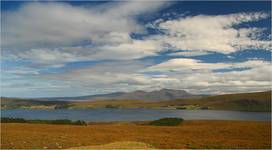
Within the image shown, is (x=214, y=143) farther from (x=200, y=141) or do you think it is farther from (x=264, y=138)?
(x=264, y=138)

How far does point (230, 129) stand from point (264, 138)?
8100mm

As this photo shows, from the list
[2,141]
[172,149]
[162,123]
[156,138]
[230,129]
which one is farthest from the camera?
[162,123]

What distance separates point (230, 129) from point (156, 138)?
46.8 feet

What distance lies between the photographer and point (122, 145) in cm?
3209

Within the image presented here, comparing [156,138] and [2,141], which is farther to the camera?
[156,138]

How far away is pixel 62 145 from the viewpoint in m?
32.9

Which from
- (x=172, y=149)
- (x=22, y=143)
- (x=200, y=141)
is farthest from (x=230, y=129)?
(x=22, y=143)

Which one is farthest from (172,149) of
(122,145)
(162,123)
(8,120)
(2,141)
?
(8,120)

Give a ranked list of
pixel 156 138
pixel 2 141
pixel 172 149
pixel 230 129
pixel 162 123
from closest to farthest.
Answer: pixel 172 149 < pixel 2 141 < pixel 156 138 < pixel 230 129 < pixel 162 123

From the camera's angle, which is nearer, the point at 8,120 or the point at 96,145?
the point at 96,145

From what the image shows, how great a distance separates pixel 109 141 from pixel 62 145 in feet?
16.9

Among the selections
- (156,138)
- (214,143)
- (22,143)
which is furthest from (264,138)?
(22,143)

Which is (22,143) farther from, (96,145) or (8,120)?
(8,120)

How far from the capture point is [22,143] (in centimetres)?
3350
